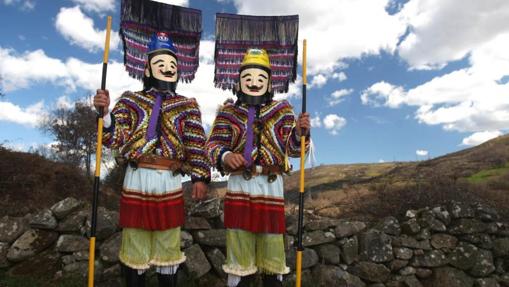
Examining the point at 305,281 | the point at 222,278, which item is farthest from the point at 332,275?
the point at 222,278

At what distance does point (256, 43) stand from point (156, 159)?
181 cm

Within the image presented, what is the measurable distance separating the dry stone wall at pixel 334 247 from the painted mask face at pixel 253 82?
2.39 metres

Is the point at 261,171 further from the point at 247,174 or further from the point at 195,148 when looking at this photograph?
the point at 195,148

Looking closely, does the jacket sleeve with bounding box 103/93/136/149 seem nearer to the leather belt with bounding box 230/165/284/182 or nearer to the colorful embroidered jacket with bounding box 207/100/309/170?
the colorful embroidered jacket with bounding box 207/100/309/170

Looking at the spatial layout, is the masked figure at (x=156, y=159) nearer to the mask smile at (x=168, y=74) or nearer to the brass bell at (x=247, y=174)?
the mask smile at (x=168, y=74)

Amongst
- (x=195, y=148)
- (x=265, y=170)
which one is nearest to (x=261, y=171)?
(x=265, y=170)

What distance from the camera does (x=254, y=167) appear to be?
3.85 meters

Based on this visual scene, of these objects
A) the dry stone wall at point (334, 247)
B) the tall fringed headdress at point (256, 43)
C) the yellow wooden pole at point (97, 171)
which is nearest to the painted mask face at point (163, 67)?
the yellow wooden pole at point (97, 171)

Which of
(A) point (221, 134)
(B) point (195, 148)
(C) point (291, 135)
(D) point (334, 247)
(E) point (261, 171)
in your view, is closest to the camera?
(E) point (261, 171)

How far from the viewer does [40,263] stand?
5.51 m

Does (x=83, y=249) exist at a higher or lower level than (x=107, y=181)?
lower

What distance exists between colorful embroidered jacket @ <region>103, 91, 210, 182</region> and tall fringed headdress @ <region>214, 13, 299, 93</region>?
2.73ft

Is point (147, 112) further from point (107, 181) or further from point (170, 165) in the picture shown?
point (107, 181)

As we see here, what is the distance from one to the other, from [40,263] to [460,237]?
19.6 feet
